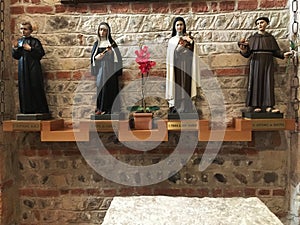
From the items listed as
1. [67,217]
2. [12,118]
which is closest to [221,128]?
[67,217]

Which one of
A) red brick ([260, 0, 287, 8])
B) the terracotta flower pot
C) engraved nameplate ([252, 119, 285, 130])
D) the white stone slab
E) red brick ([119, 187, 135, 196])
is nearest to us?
the white stone slab

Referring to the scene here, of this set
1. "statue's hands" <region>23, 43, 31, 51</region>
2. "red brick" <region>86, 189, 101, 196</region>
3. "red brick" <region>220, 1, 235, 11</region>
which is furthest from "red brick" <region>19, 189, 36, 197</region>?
"red brick" <region>220, 1, 235, 11</region>

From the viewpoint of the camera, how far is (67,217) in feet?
8.02

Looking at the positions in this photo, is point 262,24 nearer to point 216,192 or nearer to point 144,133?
point 144,133

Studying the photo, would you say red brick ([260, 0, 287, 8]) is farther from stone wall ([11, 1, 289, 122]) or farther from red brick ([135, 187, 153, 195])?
Answer: red brick ([135, 187, 153, 195])

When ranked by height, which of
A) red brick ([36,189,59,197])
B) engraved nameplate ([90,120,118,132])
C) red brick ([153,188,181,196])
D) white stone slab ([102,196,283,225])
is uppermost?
engraved nameplate ([90,120,118,132])

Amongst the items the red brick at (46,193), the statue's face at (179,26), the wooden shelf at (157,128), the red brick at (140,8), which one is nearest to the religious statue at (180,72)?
the statue's face at (179,26)

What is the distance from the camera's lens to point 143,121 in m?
2.20

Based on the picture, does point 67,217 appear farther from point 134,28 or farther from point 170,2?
point 170,2

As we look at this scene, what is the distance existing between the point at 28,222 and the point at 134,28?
64.5 inches

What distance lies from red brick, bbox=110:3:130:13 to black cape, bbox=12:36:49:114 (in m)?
0.58

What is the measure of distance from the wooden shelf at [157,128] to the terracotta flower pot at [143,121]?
0.05m

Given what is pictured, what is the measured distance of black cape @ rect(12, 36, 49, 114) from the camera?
87.2 inches

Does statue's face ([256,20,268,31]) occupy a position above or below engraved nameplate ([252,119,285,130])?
above
